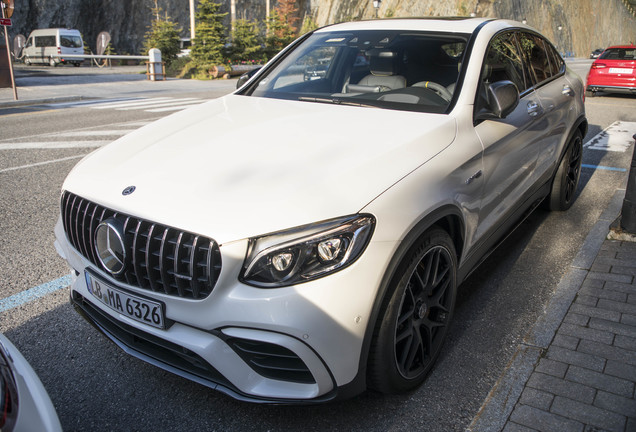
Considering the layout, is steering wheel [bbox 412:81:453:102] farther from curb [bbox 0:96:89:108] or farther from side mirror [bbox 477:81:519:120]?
curb [bbox 0:96:89:108]

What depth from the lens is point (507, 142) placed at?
3.39m

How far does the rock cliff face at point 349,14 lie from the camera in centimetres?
4341

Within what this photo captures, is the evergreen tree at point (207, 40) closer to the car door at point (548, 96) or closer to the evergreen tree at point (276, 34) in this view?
the evergreen tree at point (276, 34)

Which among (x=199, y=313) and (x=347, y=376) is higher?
(x=199, y=313)

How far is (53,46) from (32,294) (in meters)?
34.7

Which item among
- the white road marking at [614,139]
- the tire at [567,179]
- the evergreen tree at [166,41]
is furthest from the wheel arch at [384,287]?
the evergreen tree at [166,41]

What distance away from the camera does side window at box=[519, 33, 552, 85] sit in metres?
4.32

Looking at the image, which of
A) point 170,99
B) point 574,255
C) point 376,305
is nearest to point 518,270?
point 574,255

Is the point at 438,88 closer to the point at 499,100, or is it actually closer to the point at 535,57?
the point at 499,100

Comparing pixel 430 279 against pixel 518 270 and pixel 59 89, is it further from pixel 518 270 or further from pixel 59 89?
pixel 59 89

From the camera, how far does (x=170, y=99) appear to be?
16.0 metres

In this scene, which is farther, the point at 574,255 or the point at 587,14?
the point at 587,14

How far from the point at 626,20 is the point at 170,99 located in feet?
325

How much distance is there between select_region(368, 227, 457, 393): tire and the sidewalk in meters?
0.35
